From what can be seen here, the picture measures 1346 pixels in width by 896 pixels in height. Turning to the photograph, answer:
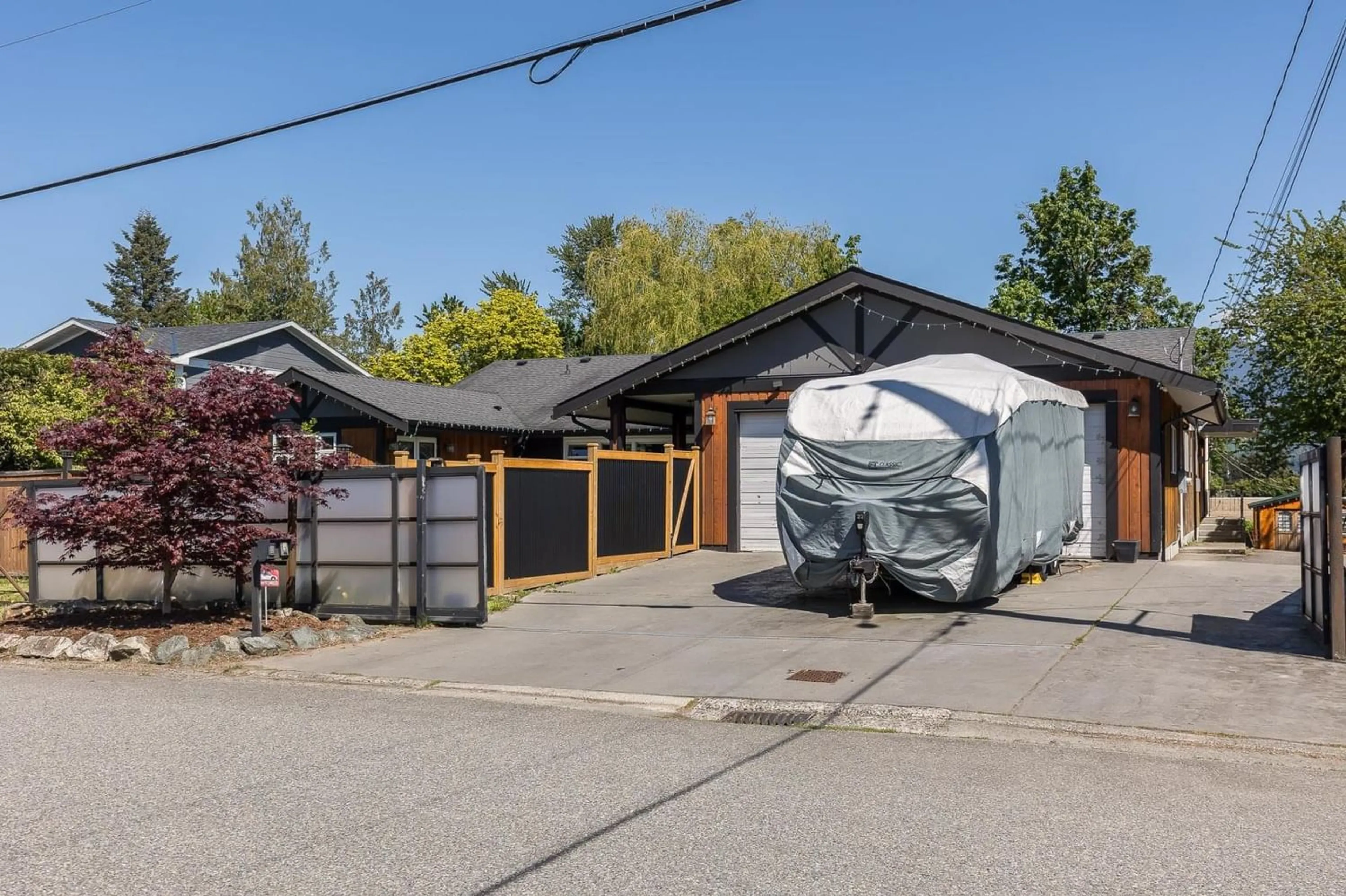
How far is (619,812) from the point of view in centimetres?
602

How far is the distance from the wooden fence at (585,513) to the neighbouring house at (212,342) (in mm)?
18487

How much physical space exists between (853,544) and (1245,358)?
91.6 ft

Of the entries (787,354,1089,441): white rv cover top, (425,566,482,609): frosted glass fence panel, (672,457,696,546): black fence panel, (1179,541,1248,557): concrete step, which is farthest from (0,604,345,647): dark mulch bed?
(1179,541,1248,557): concrete step

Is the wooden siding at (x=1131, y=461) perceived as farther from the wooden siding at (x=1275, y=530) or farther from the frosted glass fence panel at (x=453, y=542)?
the frosted glass fence panel at (x=453, y=542)

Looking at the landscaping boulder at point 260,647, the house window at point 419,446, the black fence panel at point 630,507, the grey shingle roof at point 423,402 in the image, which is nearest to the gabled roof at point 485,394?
the grey shingle roof at point 423,402

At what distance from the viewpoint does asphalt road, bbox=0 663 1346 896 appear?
500cm

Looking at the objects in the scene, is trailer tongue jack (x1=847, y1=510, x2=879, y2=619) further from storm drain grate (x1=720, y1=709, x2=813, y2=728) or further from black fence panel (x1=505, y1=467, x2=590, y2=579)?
black fence panel (x1=505, y1=467, x2=590, y2=579)

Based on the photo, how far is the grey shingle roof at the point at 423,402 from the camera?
2462 cm

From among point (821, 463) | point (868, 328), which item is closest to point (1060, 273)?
point (868, 328)

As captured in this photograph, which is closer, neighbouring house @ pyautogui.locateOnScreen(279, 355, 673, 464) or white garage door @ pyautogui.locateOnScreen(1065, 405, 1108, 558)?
white garage door @ pyautogui.locateOnScreen(1065, 405, 1108, 558)

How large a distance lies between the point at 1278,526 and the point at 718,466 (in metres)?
11.8

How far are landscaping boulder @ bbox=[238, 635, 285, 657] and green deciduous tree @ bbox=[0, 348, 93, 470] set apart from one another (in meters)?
14.8

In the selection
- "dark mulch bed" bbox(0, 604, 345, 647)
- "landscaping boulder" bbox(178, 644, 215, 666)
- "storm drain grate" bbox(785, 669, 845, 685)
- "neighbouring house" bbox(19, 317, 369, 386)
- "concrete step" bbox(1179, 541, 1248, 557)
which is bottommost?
"landscaping boulder" bbox(178, 644, 215, 666)

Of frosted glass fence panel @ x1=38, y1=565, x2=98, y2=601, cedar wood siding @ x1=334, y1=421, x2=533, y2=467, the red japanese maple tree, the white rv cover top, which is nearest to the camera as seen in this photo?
the red japanese maple tree
